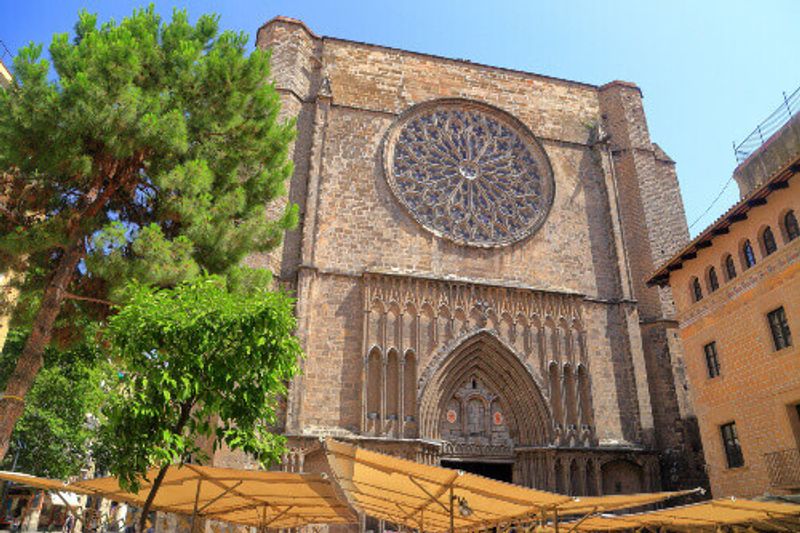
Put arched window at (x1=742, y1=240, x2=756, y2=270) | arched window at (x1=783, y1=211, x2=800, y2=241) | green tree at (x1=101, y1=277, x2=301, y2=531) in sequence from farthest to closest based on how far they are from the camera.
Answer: arched window at (x1=742, y1=240, x2=756, y2=270) → arched window at (x1=783, y1=211, x2=800, y2=241) → green tree at (x1=101, y1=277, x2=301, y2=531)

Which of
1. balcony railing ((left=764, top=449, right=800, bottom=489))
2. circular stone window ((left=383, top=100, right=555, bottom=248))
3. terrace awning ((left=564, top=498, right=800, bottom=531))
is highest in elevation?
circular stone window ((left=383, top=100, right=555, bottom=248))

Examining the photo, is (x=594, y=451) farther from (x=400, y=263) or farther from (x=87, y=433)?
(x=87, y=433)

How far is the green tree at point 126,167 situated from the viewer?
9.12 metres

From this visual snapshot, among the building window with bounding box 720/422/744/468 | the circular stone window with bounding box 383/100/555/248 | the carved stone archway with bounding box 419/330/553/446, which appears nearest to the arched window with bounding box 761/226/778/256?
the building window with bounding box 720/422/744/468

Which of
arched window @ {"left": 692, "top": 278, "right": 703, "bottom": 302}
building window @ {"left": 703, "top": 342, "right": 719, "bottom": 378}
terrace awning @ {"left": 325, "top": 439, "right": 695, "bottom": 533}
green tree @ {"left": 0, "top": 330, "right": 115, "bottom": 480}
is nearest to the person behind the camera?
terrace awning @ {"left": 325, "top": 439, "right": 695, "bottom": 533}

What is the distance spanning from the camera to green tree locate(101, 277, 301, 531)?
251 inches

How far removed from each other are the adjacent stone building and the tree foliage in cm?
1033

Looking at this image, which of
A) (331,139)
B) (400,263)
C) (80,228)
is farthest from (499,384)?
(80,228)

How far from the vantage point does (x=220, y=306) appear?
691 centimetres

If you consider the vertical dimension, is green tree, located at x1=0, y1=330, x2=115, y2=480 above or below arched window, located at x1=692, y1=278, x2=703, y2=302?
below

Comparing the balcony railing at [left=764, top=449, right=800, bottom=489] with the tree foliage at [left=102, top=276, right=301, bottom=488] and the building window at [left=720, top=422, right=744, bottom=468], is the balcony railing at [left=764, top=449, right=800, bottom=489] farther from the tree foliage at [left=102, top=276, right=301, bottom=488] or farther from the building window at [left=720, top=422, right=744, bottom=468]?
the tree foliage at [left=102, top=276, right=301, bottom=488]

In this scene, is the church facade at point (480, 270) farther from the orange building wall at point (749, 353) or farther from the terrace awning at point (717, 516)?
the terrace awning at point (717, 516)

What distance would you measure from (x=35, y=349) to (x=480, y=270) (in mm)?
12067

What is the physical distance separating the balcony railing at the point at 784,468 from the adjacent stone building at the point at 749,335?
0.02 m
